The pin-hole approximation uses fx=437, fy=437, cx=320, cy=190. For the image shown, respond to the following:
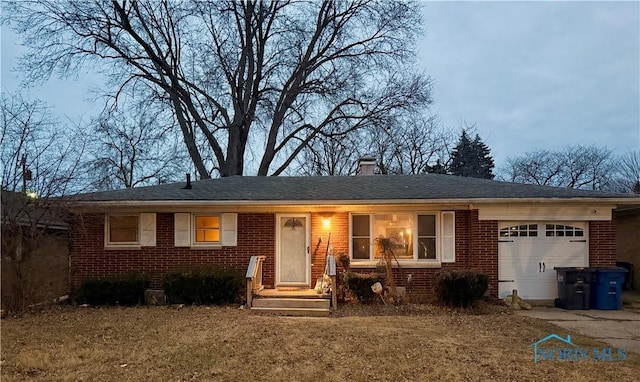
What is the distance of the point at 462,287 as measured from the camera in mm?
9344

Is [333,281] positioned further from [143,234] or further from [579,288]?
[579,288]

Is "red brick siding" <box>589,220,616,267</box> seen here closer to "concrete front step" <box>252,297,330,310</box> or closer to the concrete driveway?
the concrete driveway

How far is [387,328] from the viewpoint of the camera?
24.6 ft

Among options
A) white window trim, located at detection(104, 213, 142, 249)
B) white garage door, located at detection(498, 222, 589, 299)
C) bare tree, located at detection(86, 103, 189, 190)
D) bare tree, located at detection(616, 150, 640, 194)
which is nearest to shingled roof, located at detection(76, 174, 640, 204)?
white window trim, located at detection(104, 213, 142, 249)

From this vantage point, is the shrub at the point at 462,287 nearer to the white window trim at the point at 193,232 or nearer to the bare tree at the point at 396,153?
the white window trim at the point at 193,232

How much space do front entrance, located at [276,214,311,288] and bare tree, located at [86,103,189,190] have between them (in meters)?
13.3

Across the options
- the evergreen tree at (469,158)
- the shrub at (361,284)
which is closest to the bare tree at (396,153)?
the evergreen tree at (469,158)

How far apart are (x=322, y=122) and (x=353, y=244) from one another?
13.0 meters

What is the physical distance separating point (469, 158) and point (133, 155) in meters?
22.4

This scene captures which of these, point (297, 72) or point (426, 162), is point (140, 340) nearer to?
point (297, 72)

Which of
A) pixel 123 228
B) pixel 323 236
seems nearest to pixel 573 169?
pixel 323 236

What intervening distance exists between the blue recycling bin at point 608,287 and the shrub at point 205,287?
8.00 m

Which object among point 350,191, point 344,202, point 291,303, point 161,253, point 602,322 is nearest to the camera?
point 602,322

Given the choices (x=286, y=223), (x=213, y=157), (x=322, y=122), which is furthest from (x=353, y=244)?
(x=213, y=157)
